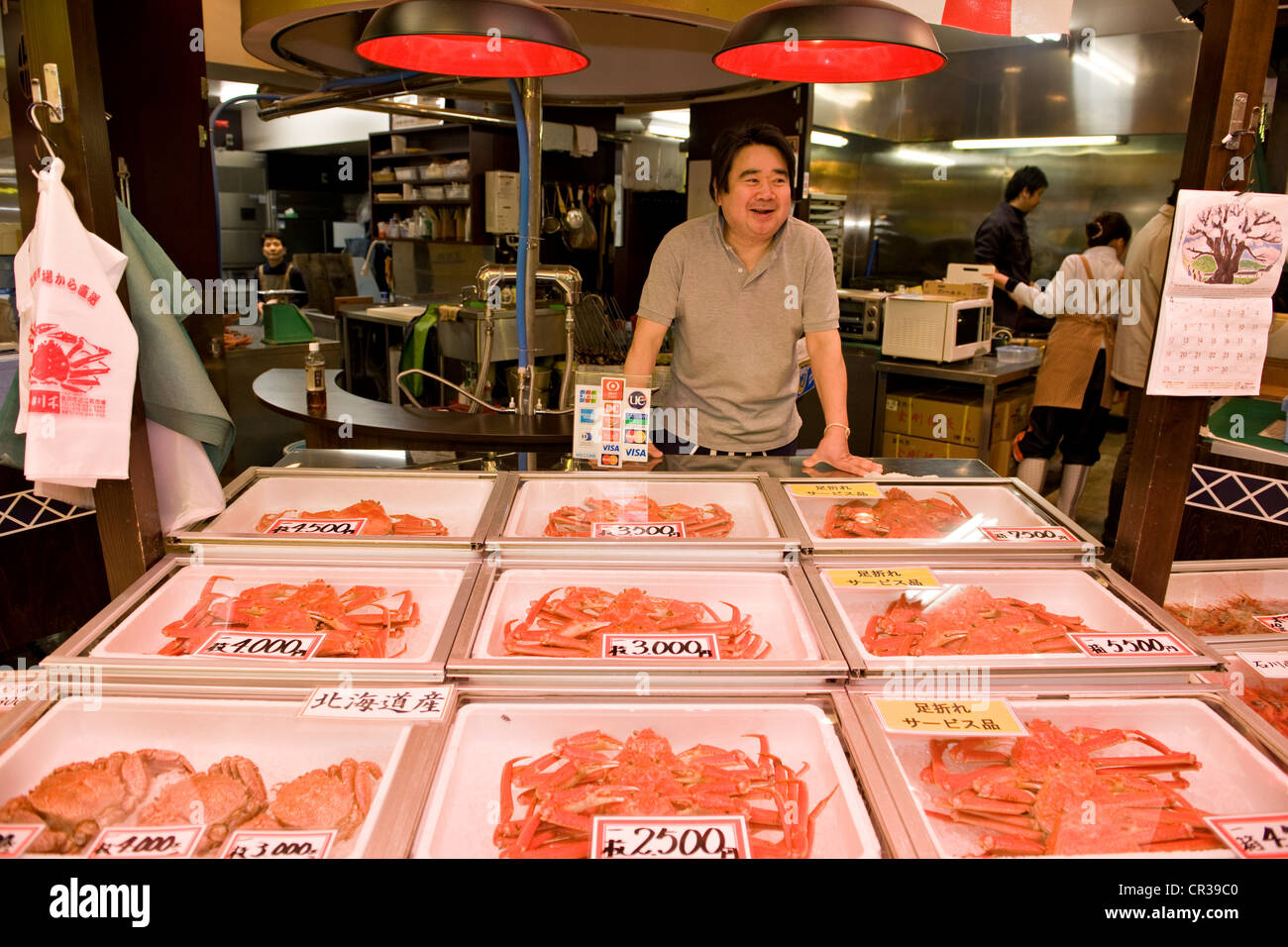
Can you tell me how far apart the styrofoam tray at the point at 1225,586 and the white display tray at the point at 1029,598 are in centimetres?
29

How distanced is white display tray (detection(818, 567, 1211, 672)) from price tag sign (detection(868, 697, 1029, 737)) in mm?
119

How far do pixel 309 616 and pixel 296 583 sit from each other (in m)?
0.16

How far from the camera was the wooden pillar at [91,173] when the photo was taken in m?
1.39

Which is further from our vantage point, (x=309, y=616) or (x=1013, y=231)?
(x=1013, y=231)

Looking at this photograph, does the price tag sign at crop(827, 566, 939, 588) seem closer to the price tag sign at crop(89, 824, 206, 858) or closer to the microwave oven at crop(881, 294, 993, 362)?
the price tag sign at crop(89, 824, 206, 858)

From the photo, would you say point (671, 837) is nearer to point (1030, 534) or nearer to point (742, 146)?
point (1030, 534)

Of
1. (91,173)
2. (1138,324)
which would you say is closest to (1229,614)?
(91,173)

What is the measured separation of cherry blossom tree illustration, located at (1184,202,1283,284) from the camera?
4.86 ft

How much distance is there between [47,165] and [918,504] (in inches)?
70.0

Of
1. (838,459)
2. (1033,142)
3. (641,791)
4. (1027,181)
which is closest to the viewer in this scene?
(641,791)

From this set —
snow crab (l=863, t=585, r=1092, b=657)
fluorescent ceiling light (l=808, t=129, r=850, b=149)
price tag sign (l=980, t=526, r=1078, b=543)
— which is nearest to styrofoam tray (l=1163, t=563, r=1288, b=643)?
price tag sign (l=980, t=526, r=1078, b=543)

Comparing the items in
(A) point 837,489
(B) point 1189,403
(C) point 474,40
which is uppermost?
(C) point 474,40

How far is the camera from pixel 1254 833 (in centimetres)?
112
